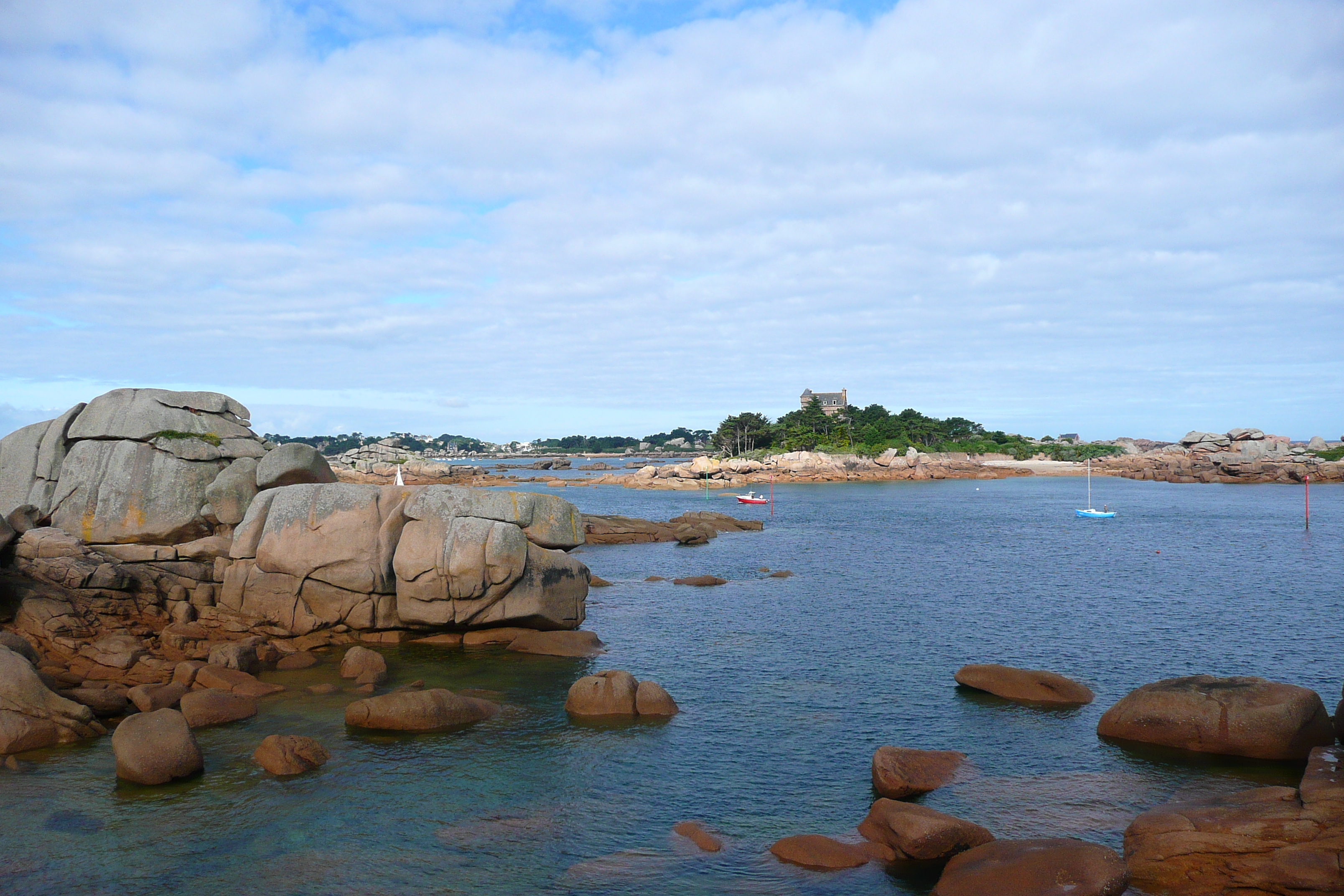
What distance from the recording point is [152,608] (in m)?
26.7

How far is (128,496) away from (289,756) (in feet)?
54.3

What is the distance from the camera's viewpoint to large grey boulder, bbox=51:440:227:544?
28.9 m

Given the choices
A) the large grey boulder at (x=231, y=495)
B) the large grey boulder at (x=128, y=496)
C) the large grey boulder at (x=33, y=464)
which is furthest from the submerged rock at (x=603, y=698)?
the large grey boulder at (x=33, y=464)

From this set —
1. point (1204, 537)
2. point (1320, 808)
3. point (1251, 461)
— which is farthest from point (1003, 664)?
point (1251, 461)

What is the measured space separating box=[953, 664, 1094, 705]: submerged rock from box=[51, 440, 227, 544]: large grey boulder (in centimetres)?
2701

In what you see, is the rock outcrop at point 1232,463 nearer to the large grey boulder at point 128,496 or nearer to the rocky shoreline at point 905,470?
the rocky shoreline at point 905,470

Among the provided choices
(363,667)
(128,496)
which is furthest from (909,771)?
(128,496)

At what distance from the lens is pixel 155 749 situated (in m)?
17.0

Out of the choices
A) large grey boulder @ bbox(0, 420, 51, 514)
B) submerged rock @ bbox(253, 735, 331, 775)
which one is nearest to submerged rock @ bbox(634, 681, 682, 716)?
submerged rock @ bbox(253, 735, 331, 775)

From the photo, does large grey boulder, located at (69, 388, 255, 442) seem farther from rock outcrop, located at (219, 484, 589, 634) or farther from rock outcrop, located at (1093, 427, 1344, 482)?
rock outcrop, located at (1093, 427, 1344, 482)

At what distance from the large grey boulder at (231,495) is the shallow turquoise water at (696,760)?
314 inches

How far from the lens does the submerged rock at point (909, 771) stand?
17.0 metres

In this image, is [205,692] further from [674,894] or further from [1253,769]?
[1253,769]

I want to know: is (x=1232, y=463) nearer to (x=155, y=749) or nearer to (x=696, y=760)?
(x=696, y=760)
